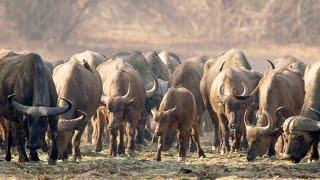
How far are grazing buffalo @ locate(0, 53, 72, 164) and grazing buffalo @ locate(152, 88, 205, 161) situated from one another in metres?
2.47

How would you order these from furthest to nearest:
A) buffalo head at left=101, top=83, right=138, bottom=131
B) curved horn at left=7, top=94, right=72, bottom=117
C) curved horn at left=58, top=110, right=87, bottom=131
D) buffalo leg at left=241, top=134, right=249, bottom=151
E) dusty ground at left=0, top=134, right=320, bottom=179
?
buffalo leg at left=241, top=134, right=249, bottom=151
buffalo head at left=101, top=83, right=138, bottom=131
curved horn at left=58, top=110, right=87, bottom=131
curved horn at left=7, top=94, right=72, bottom=117
dusty ground at left=0, top=134, right=320, bottom=179

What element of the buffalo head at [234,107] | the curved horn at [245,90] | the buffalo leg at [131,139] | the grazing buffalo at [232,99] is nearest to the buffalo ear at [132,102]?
the buffalo leg at [131,139]

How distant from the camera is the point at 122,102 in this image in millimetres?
21828

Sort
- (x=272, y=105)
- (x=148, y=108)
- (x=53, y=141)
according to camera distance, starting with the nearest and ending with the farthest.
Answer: (x=53, y=141) < (x=272, y=105) < (x=148, y=108)

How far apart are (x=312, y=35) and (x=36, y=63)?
56.5 meters

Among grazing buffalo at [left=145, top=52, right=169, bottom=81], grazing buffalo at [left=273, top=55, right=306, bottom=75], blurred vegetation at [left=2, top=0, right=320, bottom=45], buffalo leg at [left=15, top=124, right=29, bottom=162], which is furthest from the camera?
blurred vegetation at [left=2, top=0, right=320, bottom=45]

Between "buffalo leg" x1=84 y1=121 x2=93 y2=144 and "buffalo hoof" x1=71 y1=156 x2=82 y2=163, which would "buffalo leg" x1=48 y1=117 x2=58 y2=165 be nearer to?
"buffalo hoof" x1=71 y1=156 x2=82 y2=163

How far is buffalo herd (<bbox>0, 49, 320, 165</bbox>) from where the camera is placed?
18344 mm

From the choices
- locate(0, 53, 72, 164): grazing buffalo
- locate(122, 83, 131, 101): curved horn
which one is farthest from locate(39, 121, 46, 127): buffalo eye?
locate(122, 83, 131, 101): curved horn

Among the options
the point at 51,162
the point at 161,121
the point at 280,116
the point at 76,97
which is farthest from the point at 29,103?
the point at 280,116

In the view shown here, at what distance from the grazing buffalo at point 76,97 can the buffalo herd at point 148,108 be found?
0.07 ft

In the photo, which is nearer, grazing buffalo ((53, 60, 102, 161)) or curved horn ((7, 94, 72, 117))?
curved horn ((7, 94, 72, 117))

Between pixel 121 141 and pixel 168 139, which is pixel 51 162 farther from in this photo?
pixel 168 139

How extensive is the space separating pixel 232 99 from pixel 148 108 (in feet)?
14.9
